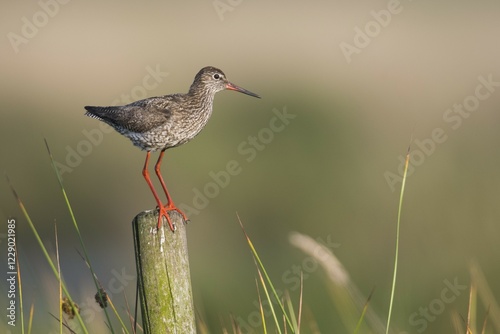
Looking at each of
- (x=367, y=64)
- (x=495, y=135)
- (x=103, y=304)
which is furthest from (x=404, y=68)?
(x=103, y=304)

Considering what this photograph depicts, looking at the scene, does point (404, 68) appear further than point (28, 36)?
No

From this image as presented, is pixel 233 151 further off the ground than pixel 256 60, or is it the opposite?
pixel 256 60

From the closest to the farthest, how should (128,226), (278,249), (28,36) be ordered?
(278,249) < (128,226) < (28,36)

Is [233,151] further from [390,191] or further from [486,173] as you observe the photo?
[486,173]

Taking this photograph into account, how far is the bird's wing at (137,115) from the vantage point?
646 centimetres

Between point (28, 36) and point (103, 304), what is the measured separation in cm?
1644

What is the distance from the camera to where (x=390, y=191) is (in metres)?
11.1
